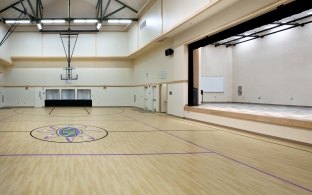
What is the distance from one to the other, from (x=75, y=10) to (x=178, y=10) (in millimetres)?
10390

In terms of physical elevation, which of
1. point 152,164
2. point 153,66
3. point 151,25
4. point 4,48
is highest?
point 151,25

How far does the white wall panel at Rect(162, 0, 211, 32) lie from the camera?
8.69 meters

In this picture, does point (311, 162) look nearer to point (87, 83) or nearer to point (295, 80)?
point (295, 80)

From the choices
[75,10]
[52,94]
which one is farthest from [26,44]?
[75,10]

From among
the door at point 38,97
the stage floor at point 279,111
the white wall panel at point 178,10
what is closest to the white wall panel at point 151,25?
the white wall panel at point 178,10

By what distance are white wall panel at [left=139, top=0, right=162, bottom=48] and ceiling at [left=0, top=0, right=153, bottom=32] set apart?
58cm

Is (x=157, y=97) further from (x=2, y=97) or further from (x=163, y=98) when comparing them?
(x=2, y=97)

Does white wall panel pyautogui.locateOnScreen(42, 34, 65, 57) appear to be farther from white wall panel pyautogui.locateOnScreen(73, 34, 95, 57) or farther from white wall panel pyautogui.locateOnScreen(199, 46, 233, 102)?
white wall panel pyautogui.locateOnScreen(199, 46, 233, 102)

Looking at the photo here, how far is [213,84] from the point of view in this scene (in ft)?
65.7

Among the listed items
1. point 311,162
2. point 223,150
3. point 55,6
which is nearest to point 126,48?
point 55,6

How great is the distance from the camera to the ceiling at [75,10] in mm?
15430

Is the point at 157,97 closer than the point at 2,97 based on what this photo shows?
Yes

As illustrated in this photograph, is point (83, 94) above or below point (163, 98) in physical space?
above

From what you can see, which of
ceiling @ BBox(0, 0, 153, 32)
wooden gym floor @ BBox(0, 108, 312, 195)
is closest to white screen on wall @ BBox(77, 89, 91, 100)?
ceiling @ BBox(0, 0, 153, 32)
